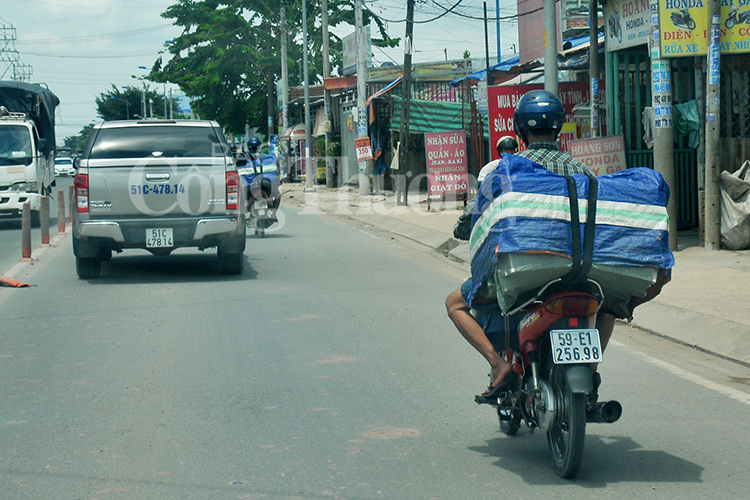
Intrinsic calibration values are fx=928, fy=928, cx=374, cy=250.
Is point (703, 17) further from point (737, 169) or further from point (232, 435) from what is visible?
point (232, 435)

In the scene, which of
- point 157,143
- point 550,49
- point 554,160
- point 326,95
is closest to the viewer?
point 554,160

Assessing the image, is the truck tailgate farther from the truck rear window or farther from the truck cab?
the truck cab

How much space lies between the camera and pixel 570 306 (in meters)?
4.09

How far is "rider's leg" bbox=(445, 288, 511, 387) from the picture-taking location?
4434 mm

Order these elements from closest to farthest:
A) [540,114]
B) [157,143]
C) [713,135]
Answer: [540,114], [157,143], [713,135]

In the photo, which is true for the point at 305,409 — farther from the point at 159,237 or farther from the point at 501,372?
the point at 159,237

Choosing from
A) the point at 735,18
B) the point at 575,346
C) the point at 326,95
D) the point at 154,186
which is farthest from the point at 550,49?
the point at 326,95

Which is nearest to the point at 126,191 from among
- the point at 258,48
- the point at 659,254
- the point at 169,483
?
the point at 169,483

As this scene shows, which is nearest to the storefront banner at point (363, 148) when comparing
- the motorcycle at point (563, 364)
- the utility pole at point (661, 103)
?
the utility pole at point (661, 103)

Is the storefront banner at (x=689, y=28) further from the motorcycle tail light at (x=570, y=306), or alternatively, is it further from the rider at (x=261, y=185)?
the motorcycle tail light at (x=570, y=306)

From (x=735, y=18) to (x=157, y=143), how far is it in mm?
7463

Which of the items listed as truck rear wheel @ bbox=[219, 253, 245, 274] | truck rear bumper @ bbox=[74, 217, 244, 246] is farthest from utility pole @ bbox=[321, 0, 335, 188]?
truck rear bumper @ bbox=[74, 217, 244, 246]

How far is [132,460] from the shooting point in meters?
4.49

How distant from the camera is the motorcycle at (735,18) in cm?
1179
